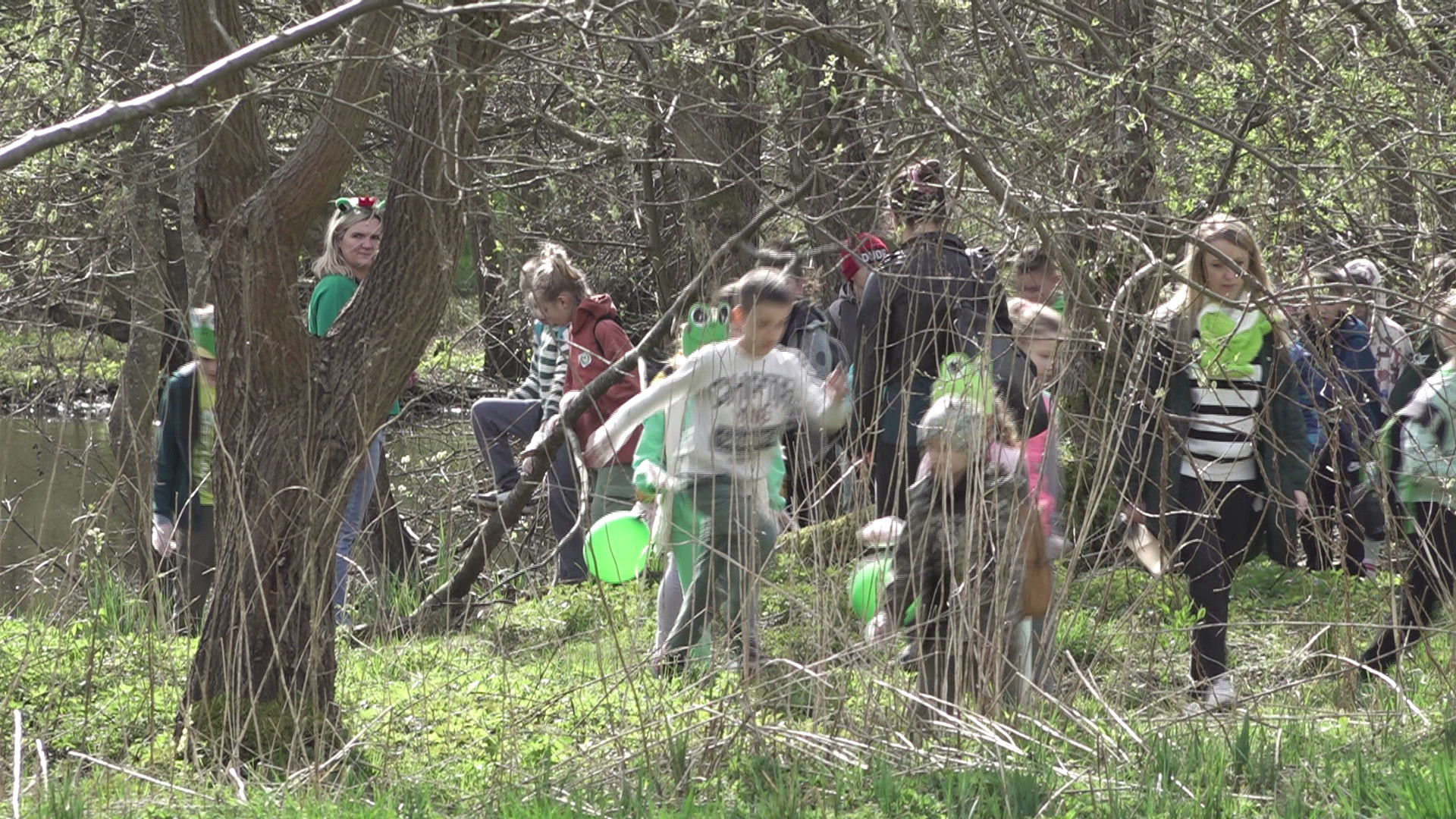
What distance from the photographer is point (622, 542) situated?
515cm

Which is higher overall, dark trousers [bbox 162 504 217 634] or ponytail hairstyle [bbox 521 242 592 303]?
ponytail hairstyle [bbox 521 242 592 303]

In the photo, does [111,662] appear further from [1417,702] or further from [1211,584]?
[1417,702]

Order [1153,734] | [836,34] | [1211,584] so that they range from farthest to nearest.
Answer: [1211,584]
[836,34]
[1153,734]

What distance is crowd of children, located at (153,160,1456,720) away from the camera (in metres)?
3.88

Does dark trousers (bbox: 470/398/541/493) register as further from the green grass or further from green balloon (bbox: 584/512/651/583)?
the green grass

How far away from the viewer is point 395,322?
14.4 feet

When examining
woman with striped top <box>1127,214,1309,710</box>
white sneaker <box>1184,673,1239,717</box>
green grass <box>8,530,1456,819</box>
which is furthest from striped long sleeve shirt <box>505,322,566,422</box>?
white sneaker <box>1184,673,1239,717</box>

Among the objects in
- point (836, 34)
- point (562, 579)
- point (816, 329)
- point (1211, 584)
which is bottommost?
point (562, 579)

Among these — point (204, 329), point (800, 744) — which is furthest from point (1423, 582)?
point (204, 329)

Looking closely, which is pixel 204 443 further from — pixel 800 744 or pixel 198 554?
pixel 800 744

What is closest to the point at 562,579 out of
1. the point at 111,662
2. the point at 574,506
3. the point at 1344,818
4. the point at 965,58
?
the point at 574,506

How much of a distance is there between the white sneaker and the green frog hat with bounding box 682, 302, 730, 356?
1619mm

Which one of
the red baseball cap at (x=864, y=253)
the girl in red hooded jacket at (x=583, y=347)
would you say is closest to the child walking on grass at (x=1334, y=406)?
the red baseball cap at (x=864, y=253)

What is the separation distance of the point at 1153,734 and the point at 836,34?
191 cm
